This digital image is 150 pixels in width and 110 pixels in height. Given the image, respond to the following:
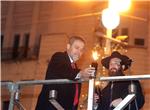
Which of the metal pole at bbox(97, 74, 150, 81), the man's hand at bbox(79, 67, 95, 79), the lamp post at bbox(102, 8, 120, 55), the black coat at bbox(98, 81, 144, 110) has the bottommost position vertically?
the black coat at bbox(98, 81, 144, 110)

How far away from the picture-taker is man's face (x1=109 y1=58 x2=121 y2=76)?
5707 mm

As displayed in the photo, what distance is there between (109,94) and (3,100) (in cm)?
1338

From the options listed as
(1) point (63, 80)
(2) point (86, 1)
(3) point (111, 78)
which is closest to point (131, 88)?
(3) point (111, 78)

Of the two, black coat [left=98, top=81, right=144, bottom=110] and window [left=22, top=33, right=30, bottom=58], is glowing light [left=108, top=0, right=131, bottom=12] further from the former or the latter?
window [left=22, top=33, right=30, bottom=58]

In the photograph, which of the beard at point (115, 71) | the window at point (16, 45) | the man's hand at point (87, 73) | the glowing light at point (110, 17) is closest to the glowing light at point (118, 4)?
the glowing light at point (110, 17)

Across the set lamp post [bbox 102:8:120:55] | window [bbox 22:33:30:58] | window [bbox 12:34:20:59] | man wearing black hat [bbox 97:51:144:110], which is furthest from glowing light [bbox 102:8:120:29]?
window [bbox 12:34:20:59]

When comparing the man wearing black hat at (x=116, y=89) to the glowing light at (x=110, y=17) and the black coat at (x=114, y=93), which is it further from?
the glowing light at (x=110, y=17)

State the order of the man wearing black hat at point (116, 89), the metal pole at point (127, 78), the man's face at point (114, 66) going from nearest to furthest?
the metal pole at point (127, 78) → the man wearing black hat at point (116, 89) → the man's face at point (114, 66)

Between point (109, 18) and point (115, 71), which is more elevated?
point (109, 18)

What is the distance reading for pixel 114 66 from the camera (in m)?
5.77

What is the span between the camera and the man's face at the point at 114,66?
571 cm

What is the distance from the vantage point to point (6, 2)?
20203 millimetres

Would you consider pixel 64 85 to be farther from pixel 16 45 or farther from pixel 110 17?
pixel 16 45

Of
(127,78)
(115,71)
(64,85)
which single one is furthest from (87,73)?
(115,71)
